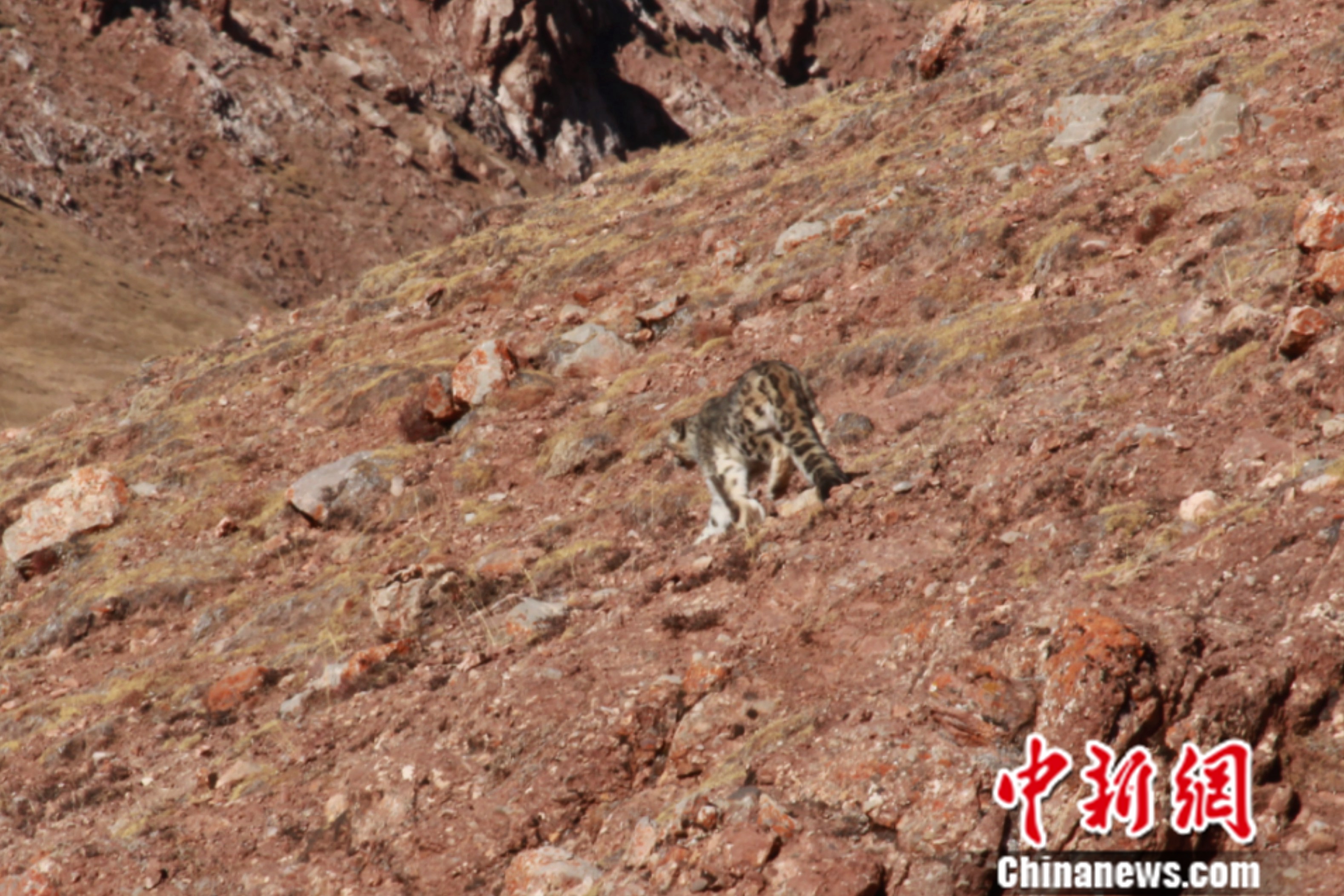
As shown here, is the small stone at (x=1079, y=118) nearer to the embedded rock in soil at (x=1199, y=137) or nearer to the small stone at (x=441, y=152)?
the embedded rock in soil at (x=1199, y=137)

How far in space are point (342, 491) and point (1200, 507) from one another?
13823 mm

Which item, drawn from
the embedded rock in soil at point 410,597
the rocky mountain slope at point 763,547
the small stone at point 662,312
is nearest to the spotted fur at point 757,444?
the rocky mountain slope at point 763,547

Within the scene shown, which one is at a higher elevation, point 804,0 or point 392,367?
point 804,0

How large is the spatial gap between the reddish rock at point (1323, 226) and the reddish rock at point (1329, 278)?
0.81 metres

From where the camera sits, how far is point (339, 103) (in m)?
81.1

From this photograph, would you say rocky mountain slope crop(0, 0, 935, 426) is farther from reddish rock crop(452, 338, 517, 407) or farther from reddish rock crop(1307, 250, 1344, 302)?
reddish rock crop(1307, 250, 1344, 302)

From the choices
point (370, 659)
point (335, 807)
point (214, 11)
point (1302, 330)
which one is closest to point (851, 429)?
point (1302, 330)

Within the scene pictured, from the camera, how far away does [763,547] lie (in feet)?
Result: 33.8

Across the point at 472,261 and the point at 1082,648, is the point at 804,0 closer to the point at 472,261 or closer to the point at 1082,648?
the point at 472,261

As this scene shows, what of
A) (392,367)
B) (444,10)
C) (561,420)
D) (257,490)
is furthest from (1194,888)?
(444,10)

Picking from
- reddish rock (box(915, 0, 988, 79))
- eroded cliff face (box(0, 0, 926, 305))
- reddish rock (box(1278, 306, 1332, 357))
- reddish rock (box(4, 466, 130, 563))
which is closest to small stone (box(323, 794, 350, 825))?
reddish rock (box(1278, 306, 1332, 357))

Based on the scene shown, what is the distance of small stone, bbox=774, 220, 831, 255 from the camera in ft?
73.9

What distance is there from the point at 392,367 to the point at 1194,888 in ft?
63.5

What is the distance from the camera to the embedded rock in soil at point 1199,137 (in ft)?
60.8
